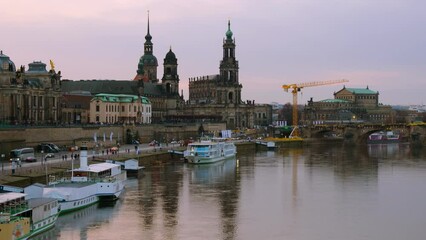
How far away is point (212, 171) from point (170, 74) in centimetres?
7509

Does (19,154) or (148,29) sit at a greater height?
(148,29)

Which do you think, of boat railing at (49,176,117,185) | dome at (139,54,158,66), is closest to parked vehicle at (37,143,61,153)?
boat railing at (49,176,117,185)

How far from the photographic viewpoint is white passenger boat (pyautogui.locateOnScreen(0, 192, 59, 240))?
32.5 metres

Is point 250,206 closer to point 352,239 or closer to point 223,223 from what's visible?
point 223,223

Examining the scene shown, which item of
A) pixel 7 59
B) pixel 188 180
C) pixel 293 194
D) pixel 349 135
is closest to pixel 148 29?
pixel 349 135

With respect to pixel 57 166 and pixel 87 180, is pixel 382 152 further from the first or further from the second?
pixel 87 180

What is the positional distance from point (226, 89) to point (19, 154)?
95312 mm

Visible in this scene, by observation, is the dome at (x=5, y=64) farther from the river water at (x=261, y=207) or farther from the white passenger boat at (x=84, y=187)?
the white passenger boat at (x=84, y=187)

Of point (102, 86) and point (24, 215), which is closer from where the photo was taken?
point (24, 215)

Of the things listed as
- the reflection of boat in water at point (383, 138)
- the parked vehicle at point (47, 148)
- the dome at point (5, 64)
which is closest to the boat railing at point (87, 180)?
the parked vehicle at point (47, 148)

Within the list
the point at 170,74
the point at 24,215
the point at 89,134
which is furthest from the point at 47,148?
the point at 170,74

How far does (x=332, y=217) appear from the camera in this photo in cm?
4303

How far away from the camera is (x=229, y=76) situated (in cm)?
15575

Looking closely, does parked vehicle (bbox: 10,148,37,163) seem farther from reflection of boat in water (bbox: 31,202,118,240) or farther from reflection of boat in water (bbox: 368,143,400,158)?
Answer: reflection of boat in water (bbox: 368,143,400,158)
